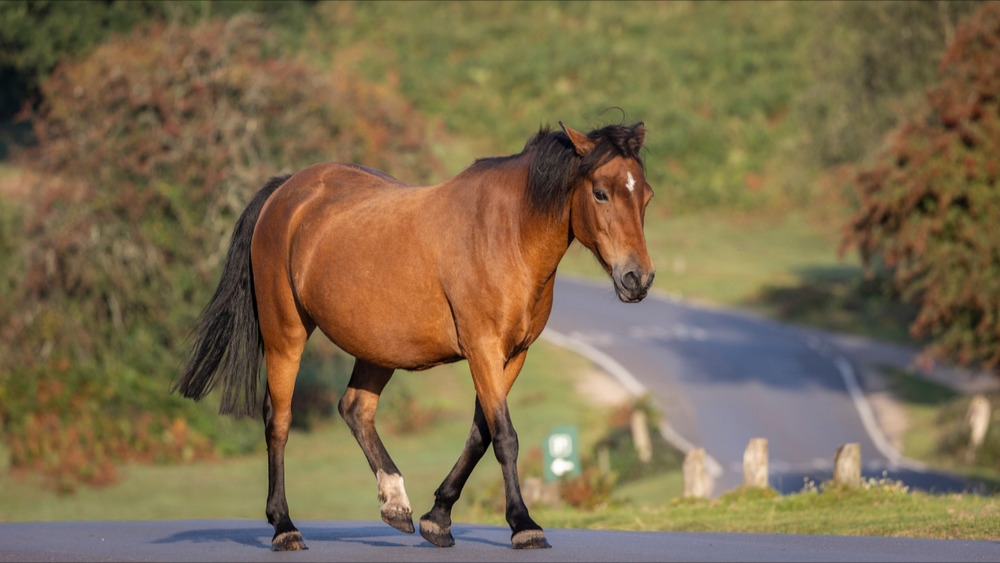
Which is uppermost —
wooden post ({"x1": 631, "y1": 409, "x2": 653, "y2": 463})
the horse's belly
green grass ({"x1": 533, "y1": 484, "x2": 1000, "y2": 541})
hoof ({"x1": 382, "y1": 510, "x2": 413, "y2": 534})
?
wooden post ({"x1": 631, "y1": 409, "x2": 653, "y2": 463})

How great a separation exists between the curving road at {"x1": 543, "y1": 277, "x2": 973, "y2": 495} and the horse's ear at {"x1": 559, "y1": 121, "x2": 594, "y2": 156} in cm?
1385

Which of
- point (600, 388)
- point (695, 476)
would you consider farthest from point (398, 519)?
point (600, 388)

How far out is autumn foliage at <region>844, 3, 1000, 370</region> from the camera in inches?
917

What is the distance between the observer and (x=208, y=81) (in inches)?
972

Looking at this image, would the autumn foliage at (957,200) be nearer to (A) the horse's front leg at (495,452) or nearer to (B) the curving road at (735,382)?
(B) the curving road at (735,382)

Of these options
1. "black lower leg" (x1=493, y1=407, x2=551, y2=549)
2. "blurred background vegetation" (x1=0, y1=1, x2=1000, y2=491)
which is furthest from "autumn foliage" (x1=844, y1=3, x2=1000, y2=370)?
"black lower leg" (x1=493, y1=407, x2=551, y2=549)

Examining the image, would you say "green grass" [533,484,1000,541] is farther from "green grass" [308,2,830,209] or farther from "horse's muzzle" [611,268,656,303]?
"green grass" [308,2,830,209]

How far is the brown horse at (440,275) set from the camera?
767 cm

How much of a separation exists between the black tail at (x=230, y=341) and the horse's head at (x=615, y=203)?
2917 millimetres

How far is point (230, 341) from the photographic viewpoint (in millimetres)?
9602

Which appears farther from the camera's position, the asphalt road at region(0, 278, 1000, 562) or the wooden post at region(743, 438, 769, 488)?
the wooden post at region(743, 438, 769, 488)

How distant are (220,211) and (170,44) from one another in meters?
3.22

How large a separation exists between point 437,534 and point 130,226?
17447 mm

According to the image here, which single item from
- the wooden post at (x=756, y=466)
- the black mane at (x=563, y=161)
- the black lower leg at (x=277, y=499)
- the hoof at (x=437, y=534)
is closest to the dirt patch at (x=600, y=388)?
the wooden post at (x=756, y=466)
